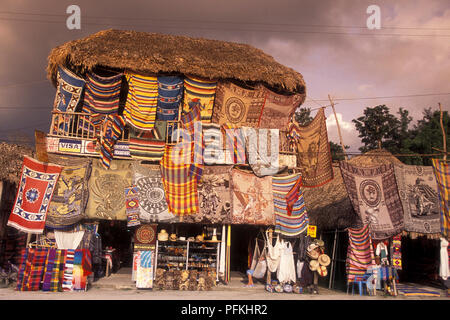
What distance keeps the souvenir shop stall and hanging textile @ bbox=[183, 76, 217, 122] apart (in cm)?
4

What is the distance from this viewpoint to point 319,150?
11.8 meters

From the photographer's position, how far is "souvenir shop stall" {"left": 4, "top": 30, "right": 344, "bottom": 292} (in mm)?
10625

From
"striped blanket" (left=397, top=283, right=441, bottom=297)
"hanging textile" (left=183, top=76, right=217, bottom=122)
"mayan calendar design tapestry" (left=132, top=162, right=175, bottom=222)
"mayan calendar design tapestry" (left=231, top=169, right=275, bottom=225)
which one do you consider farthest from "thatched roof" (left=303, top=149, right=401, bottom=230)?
"mayan calendar design tapestry" (left=132, top=162, right=175, bottom=222)

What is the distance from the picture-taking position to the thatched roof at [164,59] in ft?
39.4

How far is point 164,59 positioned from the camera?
1243 centimetres

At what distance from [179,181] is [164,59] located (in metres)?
4.33

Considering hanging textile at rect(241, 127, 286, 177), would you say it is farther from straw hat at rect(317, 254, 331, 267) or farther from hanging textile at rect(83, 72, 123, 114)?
hanging textile at rect(83, 72, 123, 114)

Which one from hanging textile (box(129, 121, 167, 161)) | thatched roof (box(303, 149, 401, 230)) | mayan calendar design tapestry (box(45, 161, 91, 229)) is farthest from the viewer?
thatched roof (box(303, 149, 401, 230))

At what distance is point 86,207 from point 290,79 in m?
8.21

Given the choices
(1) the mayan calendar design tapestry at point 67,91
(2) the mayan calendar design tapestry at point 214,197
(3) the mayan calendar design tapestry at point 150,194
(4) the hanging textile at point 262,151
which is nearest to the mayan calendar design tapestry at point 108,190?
(3) the mayan calendar design tapestry at point 150,194

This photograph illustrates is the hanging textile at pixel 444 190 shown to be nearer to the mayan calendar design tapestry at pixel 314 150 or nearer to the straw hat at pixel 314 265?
the mayan calendar design tapestry at pixel 314 150

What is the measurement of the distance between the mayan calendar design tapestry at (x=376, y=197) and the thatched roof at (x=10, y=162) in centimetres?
1031

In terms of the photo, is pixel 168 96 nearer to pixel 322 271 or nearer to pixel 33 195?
pixel 33 195

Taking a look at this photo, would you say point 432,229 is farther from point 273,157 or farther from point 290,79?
point 290,79
